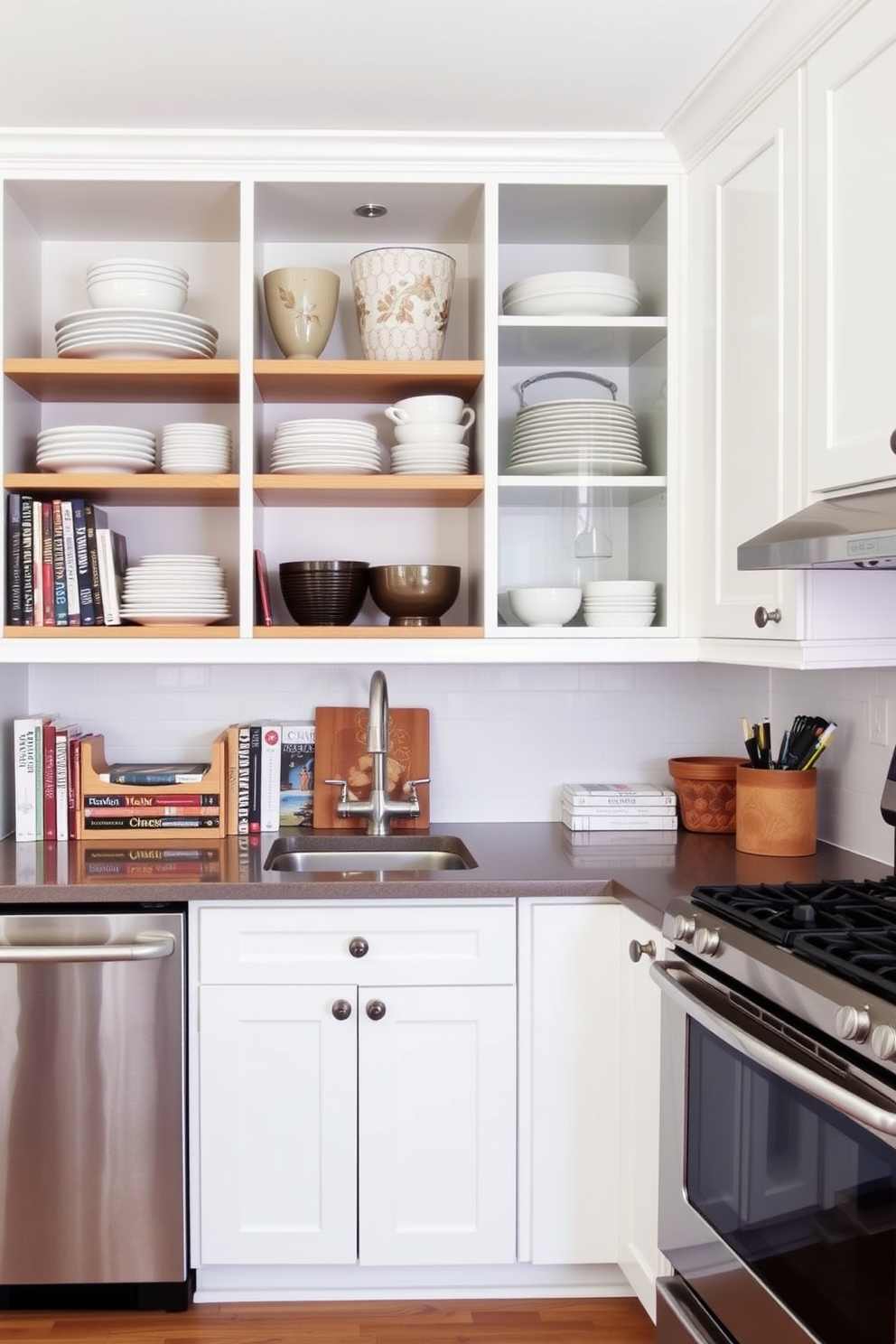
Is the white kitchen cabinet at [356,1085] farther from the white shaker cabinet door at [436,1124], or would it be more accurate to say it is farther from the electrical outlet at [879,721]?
the electrical outlet at [879,721]

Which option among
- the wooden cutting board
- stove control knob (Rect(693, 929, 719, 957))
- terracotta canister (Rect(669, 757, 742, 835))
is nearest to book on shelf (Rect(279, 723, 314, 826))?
the wooden cutting board

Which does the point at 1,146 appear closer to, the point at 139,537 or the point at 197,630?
the point at 139,537

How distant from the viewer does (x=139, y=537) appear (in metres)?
2.76

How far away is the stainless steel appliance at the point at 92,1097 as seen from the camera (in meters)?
2.14

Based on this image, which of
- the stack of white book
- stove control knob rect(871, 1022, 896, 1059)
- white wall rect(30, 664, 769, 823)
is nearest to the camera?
stove control knob rect(871, 1022, 896, 1059)

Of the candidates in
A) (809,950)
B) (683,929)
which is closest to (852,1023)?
(809,950)

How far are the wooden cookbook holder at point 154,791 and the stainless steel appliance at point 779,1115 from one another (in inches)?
44.9

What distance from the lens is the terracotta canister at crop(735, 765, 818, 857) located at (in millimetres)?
2348

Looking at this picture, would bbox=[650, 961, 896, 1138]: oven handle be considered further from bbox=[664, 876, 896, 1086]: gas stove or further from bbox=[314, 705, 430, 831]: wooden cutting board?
bbox=[314, 705, 430, 831]: wooden cutting board

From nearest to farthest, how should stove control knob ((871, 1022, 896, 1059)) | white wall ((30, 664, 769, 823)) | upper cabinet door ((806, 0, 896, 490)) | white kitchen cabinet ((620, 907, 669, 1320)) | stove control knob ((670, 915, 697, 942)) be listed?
1. stove control knob ((871, 1022, 896, 1059))
2. upper cabinet door ((806, 0, 896, 490))
3. stove control knob ((670, 915, 697, 942))
4. white kitchen cabinet ((620, 907, 669, 1320))
5. white wall ((30, 664, 769, 823))

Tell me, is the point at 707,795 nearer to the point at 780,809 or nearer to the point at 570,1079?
the point at 780,809

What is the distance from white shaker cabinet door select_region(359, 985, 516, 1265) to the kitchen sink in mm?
398

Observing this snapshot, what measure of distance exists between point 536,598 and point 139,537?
1.01 metres

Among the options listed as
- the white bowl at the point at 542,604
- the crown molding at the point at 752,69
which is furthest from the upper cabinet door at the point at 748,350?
the white bowl at the point at 542,604
